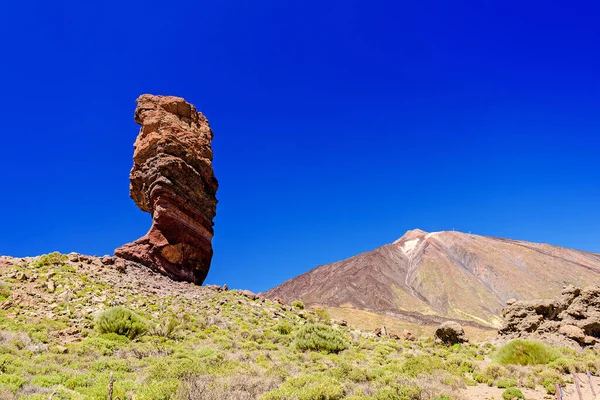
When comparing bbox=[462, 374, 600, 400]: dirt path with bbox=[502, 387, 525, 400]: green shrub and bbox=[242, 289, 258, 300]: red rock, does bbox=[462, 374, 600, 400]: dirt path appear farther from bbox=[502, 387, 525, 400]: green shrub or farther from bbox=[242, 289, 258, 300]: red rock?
bbox=[242, 289, 258, 300]: red rock

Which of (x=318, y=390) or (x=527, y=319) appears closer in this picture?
(x=318, y=390)

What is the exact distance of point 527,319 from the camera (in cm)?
2102

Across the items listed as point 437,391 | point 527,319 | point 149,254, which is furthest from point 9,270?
point 527,319

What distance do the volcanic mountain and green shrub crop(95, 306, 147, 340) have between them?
57210mm

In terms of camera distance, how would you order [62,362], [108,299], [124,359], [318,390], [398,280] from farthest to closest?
[398,280] → [108,299] → [124,359] → [62,362] → [318,390]

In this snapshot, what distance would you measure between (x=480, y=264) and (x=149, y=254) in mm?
105984

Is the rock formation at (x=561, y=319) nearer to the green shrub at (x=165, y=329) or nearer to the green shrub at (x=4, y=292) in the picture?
the green shrub at (x=165, y=329)

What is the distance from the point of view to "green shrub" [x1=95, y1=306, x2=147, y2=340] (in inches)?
582

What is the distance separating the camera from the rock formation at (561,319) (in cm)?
1822

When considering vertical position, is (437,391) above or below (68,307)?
below

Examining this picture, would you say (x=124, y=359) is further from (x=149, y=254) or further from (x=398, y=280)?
(x=398, y=280)

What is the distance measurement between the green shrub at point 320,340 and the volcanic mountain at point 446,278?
51987 mm

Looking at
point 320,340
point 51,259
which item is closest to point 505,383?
point 320,340

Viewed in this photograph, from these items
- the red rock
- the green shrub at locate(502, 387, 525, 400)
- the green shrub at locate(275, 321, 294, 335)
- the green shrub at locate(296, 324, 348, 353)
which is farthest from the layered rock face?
the green shrub at locate(502, 387, 525, 400)
